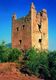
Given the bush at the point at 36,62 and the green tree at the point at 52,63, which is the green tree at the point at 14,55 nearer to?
the bush at the point at 36,62

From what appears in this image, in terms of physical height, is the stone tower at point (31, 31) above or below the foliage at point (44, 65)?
above

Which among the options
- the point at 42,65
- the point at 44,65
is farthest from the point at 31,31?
the point at 44,65

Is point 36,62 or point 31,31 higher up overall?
point 31,31

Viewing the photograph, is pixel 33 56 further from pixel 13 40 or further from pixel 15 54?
pixel 13 40

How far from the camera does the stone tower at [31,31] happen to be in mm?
38938

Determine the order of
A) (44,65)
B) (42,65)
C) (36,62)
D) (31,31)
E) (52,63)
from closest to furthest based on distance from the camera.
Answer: (44,65), (42,65), (36,62), (52,63), (31,31)

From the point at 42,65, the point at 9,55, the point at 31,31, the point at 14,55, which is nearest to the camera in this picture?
the point at 42,65

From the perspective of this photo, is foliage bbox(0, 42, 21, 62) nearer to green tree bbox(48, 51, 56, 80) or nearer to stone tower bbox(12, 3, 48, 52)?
stone tower bbox(12, 3, 48, 52)

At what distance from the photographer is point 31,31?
38.8 meters

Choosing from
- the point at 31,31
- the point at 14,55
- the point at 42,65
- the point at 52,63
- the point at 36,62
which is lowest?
the point at 42,65

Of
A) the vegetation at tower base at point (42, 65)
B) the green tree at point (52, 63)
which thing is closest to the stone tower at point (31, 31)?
the vegetation at tower base at point (42, 65)

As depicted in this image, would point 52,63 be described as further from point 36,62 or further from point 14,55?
point 14,55

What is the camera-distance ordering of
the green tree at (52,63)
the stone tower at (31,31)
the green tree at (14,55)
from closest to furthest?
1. the green tree at (52,63)
2. the green tree at (14,55)
3. the stone tower at (31,31)

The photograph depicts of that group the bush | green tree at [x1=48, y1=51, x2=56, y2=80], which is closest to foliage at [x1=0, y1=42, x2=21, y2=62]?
the bush
